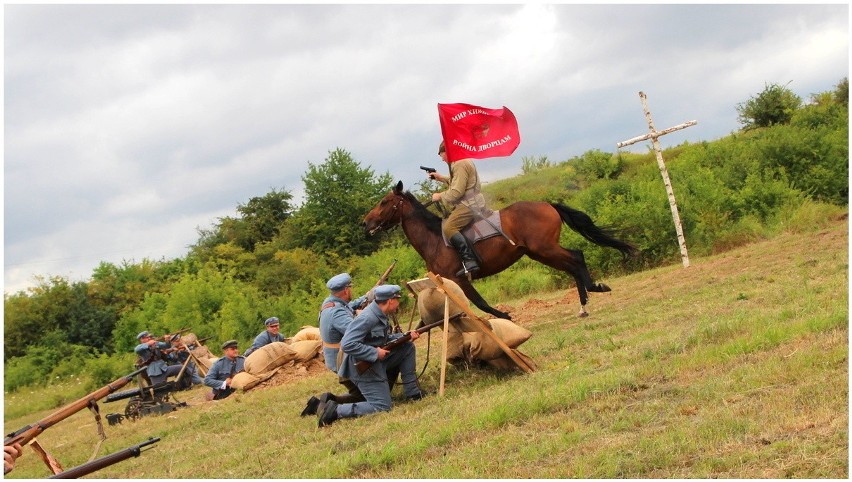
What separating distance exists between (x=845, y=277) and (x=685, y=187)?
1277cm

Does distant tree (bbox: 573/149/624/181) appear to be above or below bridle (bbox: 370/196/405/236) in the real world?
above

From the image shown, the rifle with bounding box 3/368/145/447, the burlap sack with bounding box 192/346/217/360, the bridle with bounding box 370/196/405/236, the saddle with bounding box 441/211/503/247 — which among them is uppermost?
the bridle with bounding box 370/196/405/236

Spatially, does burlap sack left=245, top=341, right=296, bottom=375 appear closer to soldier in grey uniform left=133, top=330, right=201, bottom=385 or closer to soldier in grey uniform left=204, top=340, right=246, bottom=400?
soldier in grey uniform left=204, top=340, right=246, bottom=400

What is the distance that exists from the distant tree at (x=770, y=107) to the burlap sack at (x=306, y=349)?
27258 millimetres

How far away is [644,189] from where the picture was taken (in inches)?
952

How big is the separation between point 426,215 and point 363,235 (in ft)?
65.8

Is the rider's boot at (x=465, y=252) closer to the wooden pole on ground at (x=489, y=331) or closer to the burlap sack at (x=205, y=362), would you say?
the wooden pole on ground at (x=489, y=331)

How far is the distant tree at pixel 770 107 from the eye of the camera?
37.2 meters

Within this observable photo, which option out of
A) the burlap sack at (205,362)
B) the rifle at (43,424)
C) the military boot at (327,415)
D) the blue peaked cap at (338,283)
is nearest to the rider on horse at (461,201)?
the blue peaked cap at (338,283)

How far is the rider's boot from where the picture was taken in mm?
13297

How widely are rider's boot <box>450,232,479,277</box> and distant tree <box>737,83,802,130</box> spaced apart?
27795 millimetres

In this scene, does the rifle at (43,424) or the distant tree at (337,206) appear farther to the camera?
the distant tree at (337,206)

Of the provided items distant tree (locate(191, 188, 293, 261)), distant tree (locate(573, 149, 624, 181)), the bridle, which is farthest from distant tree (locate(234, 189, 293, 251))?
the bridle

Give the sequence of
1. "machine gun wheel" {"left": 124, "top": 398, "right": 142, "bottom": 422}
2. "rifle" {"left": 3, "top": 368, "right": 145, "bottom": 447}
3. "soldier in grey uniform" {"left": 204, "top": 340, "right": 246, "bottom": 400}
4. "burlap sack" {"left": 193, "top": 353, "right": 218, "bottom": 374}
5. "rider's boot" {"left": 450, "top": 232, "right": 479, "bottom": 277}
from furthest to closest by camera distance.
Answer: "burlap sack" {"left": 193, "top": 353, "right": 218, "bottom": 374}
"soldier in grey uniform" {"left": 204, "top": 340, "right": 246, "bottom": 400}
"machine gun wheel" {"left": 124, "top": 398, "right": 142, "bottom": 422}
"rider's boot" {"left": 450, "top": 232, "right": 479, "bottom": 277}
"rifle" {"left": 3, "top": 368, "right": 145, "bottom": 447}
